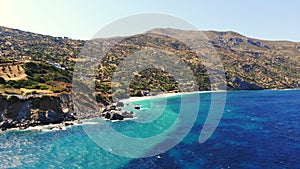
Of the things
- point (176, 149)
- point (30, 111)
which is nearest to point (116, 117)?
point (30, 111)

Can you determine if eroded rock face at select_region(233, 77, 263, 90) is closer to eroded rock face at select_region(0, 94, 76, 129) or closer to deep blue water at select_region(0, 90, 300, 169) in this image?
deep blue water at select_region(0, 90, 300, 169)

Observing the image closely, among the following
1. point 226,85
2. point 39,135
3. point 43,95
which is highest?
point 43,95

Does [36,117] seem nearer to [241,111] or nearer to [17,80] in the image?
[17,80]

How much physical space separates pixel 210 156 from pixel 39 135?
114 feet

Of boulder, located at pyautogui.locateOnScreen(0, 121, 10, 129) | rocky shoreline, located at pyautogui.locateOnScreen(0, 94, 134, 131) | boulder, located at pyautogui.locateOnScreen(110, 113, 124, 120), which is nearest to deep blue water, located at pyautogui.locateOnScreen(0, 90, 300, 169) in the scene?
boulder, located at pyautogui.locateOnScreen(110, 113, 124, 120)

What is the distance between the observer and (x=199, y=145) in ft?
165

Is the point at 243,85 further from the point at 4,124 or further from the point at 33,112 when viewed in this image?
the point at 4,124

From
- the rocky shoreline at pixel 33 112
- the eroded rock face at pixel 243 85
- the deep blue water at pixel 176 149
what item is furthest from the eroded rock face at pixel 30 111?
the eroded rock face at pixel 243 85

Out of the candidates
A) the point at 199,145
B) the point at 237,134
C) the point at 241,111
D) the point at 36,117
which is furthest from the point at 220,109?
the point at 36,117

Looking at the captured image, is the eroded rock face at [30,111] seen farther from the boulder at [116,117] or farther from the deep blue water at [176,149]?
the boulder at [116,117]

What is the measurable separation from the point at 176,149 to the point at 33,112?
38.7 meters

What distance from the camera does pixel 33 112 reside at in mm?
68000

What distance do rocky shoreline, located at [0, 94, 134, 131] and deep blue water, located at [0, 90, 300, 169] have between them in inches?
215

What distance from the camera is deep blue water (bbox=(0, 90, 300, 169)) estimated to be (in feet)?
132
